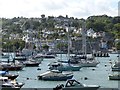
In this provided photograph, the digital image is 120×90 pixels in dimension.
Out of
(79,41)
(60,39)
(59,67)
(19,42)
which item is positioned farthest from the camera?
(60,39)

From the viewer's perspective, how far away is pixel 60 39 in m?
175

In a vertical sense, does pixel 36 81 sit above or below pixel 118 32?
below

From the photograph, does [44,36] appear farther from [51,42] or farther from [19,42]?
[19,42]

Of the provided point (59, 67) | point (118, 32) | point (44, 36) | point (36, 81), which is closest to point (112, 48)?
point (118, 32)

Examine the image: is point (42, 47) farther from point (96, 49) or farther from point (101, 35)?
point (101, 35)

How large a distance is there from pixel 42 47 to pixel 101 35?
140 feet

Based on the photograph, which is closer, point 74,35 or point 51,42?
point 51,42

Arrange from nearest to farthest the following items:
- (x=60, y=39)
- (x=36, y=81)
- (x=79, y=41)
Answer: (x=36, y=81) → (x=79, y=41) → (x=60, y=39)

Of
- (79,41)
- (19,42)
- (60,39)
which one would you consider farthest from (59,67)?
(60,39)

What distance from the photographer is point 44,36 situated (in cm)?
19275

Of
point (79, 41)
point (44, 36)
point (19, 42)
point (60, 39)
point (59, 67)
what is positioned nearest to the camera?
point (59, 67)

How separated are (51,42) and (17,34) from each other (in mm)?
26738

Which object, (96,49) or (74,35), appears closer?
(96,49)

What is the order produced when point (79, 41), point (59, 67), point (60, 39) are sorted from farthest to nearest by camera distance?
point (60, 39) → point (79, 41) → point (59, 67)
